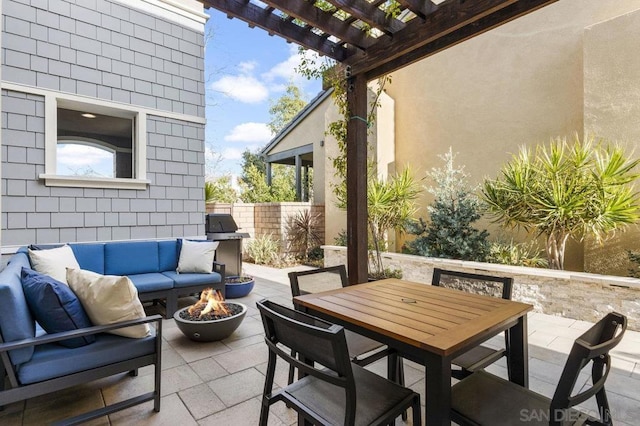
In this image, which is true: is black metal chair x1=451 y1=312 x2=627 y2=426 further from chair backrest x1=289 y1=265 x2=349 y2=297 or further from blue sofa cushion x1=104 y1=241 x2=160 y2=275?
blue sofa cushion x1=104 y1=241 x2=160 y2=275

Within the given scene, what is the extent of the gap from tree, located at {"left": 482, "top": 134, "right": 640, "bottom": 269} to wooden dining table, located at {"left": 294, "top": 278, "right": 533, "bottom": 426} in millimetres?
3093

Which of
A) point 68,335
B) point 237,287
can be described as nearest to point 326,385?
point 68,335

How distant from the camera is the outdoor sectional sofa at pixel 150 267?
419cm

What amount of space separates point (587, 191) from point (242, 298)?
5.12 m

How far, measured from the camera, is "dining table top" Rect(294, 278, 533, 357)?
157 centimetres

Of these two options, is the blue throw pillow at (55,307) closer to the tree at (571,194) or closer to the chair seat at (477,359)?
the chair seat at (477,359)

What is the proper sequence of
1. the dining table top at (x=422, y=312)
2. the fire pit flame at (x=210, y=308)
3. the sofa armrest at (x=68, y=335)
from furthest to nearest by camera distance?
the fire pit flame at (x=210, y=308)
the sofa armrest at (x=68, y=335)
the dining table top at (x=422, y=312)

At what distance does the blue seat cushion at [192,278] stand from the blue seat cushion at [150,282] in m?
0.09

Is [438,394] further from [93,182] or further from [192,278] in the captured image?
[93,182]

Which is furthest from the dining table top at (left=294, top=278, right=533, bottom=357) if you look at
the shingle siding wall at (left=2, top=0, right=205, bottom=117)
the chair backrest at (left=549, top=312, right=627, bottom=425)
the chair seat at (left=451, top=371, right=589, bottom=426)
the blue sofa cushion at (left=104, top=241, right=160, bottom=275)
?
the shingle siding wall at (left=2, top=0, right=205, bottom=117)

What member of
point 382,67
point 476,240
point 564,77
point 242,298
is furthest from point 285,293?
point 564,77

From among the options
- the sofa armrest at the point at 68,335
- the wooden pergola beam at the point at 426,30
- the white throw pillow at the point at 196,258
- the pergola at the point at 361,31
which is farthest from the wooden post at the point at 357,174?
the white throw pillow at the point at 196,258

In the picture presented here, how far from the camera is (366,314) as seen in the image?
1928 millimetres

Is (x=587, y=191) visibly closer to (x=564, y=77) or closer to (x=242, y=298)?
(x=564, y=77)
